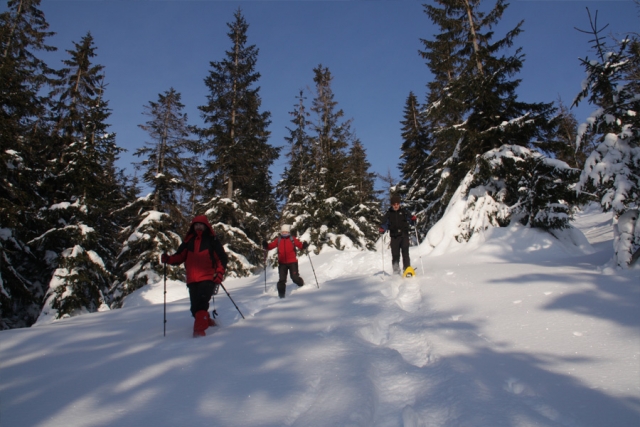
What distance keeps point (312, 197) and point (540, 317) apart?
15045 mm

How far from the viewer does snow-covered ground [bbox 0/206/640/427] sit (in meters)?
2.27

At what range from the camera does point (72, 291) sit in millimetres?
11781

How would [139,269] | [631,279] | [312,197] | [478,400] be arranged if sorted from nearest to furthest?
1. [478,400]
2. [631,279]
3. [139,269]
4. [312,197]

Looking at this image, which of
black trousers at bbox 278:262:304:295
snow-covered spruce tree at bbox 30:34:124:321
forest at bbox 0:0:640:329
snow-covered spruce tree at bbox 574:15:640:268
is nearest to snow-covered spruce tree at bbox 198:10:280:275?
forest at bbox 0:0:640:329

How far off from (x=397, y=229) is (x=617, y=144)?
487cm

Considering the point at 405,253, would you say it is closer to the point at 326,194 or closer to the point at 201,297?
the point at 201,297

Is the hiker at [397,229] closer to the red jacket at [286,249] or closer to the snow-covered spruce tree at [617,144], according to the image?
the red jacket at [286,249]

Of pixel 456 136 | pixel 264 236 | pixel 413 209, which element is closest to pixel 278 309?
pixel 456 136

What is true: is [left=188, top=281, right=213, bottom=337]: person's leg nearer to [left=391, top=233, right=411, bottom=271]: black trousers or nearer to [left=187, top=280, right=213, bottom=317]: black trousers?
[left=187, top=280, right=213, bottom=317]: black trousers

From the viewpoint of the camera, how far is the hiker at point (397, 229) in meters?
8.66

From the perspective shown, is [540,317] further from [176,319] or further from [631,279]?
[176,319]

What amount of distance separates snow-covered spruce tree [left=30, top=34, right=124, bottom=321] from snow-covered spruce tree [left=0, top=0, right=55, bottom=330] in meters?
0.62

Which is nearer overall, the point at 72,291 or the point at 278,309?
the point at 278,309

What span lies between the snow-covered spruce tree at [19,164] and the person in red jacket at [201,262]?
362 inches
